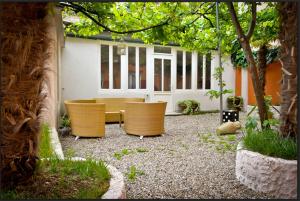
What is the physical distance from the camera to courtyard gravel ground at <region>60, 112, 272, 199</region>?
12.5 feet

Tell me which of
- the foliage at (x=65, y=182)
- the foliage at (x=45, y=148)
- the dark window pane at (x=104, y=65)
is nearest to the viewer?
the foliage at (x=65, y=182)

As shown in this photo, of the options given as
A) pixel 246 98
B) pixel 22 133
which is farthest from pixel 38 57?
pixel 246 98

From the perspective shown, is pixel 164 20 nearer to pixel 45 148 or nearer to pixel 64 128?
pixel 64 128

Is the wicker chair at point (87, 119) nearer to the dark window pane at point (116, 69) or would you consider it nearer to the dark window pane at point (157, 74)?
the dark window pane at point (116, 69)

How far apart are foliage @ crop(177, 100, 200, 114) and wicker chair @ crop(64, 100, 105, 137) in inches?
276

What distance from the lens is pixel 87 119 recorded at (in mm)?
7438

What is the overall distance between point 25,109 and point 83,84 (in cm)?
950

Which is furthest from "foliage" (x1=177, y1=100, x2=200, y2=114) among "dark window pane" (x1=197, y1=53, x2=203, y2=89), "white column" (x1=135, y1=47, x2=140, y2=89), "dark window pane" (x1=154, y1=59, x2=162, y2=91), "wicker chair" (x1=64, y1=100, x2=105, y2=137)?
"wicker chair" (x1=64, y1=100, x2=105, y2=137)

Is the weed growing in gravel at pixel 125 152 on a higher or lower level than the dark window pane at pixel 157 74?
lower

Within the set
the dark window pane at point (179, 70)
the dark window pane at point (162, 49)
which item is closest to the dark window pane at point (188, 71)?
the dark window pane at point (179, 70)

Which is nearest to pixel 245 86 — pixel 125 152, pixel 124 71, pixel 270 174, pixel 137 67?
pixel 137 67

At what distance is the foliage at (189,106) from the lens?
1396 centimetres

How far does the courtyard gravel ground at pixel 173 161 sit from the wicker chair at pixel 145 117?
0.23 m

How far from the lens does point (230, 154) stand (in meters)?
5.83
